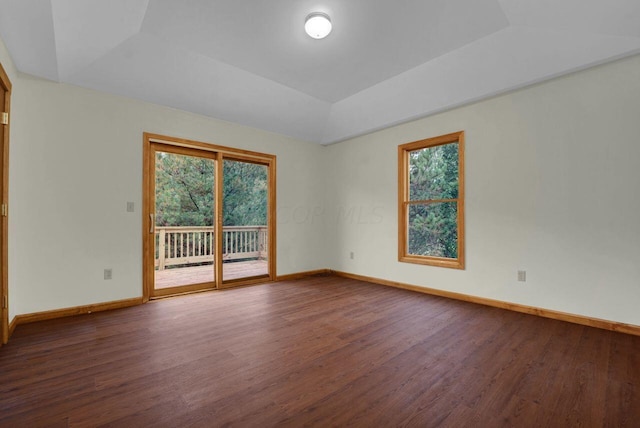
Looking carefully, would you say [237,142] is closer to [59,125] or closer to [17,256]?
[59,125]

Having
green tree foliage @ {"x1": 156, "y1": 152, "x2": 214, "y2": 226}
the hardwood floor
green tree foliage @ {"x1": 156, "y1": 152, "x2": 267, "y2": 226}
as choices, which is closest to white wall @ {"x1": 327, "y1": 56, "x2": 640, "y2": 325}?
the hardwood floor

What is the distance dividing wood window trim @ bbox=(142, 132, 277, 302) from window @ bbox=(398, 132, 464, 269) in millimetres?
2075

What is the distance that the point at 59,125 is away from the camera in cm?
303

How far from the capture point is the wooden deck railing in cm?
442

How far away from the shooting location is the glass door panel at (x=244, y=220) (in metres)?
4.43

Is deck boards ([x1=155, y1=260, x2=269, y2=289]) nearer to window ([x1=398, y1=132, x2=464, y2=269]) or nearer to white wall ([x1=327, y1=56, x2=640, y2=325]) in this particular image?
window ([x1=398, y1=132, x2=464, y2=269])

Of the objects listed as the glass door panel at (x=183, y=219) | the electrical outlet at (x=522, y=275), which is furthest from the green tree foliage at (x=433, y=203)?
the glass door panel at (x=183, y=219)

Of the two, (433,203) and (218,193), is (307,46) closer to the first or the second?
(218,193)

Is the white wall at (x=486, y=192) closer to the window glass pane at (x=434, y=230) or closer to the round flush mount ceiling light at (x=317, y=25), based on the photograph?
the window glass pane at (x=434, y=230)

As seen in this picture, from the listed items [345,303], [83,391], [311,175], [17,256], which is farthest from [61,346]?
[311,175]

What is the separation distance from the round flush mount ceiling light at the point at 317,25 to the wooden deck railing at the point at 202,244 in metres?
2.88

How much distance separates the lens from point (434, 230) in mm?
4055

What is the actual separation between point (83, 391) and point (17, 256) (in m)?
1.96

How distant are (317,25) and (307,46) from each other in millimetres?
392
